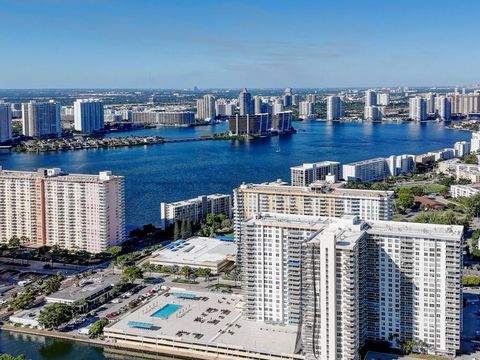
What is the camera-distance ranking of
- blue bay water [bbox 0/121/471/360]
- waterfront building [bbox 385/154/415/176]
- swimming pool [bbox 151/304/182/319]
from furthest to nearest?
waterfront building [bbox 385/154/415/176]
blue bay water [bbox 0/121/471/360]
swimming pool [bbox 151/304/182/319]

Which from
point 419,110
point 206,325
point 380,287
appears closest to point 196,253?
point 206,325

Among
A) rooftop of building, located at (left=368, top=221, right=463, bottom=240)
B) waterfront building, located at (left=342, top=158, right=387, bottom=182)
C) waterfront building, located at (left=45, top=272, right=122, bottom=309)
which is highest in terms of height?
rooftop of building, located at (left=368, top=221, right=463, bottom=240)

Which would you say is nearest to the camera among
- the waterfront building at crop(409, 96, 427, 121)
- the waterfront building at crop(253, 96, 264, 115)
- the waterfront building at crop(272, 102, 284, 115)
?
the waterfront building at crop(409, 96, 427, 121)

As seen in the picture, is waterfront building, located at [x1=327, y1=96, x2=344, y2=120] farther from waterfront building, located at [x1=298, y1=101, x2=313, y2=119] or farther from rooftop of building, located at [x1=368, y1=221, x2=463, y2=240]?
rooftop of building, located at [x1=368, y1=221, x2=463, y2=240]

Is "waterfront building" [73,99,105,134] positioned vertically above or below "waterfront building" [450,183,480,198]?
above

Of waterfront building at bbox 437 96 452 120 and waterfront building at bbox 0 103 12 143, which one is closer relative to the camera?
waterfront building at bbox 0 103 12 143

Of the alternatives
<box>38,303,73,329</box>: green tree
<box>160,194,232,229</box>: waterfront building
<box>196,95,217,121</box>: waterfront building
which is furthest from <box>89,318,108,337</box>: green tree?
<box>196,95,217,121</box>: waterfront building

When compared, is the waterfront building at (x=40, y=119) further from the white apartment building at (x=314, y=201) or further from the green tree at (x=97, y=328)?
the green tree at (x=97, y=328)
